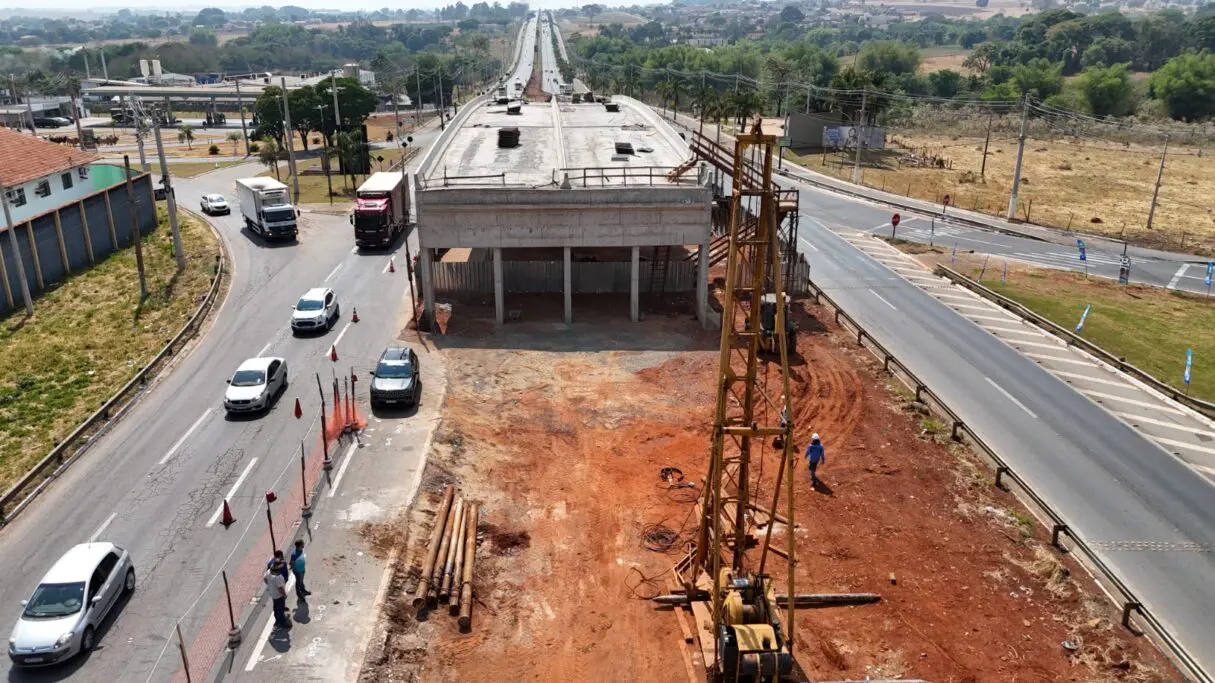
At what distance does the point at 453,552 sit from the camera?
81.4ft

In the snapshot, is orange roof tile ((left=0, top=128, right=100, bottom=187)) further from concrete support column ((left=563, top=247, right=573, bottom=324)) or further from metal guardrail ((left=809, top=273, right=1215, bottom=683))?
metal guardrail ((left=809, top=273, right=1215, bottom=683))

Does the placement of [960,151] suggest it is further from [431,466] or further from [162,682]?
[162,682]

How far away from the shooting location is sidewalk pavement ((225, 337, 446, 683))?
66.6 ft

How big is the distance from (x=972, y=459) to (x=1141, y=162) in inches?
3803

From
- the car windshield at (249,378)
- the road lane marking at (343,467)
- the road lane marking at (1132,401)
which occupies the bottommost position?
the road lane marking at (1132,401)

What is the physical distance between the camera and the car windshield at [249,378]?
34.3 m

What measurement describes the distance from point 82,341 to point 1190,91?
6301 inches

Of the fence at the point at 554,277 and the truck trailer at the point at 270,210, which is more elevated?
the truck trailer at the point at 270,210

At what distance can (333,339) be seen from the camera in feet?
140

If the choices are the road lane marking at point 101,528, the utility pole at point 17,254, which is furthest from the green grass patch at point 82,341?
the road lane marking at point 101,528

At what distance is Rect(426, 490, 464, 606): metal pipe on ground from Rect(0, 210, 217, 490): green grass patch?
15.9m

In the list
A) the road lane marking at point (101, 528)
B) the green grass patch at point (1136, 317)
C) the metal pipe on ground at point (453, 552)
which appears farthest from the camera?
the green grass patch at point (1136, 317)

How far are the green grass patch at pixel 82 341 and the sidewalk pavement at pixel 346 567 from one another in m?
12.1

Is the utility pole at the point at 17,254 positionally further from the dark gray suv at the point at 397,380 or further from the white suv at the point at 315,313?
the dark gray suv at the point at 397,380
